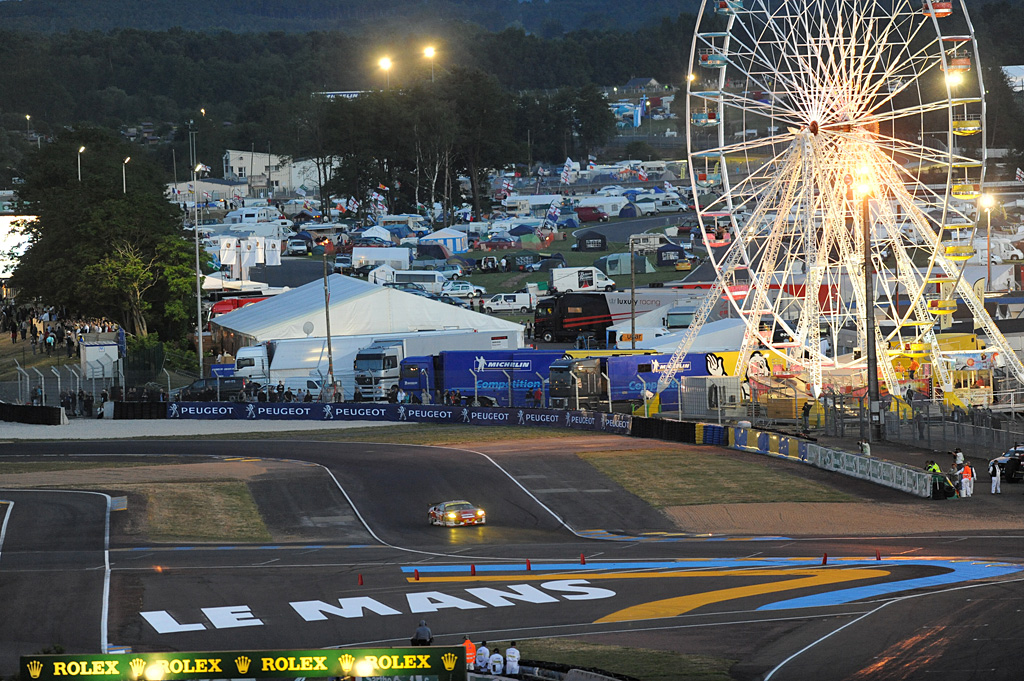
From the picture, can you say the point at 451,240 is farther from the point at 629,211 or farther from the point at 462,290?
the point at 629,211

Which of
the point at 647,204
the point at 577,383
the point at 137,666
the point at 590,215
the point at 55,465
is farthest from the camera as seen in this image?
the point at 647,204

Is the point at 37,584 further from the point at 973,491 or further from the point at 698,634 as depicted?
the point at 973,491

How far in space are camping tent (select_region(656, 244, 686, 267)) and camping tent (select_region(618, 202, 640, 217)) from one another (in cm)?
3999

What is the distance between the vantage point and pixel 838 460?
148ft

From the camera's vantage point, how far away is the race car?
3981cm

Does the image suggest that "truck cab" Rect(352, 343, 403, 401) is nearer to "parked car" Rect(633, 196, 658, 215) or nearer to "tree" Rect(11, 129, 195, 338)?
"tree" Rect(11, 129, 195, 338)

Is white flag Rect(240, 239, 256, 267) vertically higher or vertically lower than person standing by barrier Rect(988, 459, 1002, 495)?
higher

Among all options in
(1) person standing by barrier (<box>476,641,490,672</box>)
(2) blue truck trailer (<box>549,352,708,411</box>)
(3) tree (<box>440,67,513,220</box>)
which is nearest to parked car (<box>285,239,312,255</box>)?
(3) tree (<box>440,67,513,220</box>)

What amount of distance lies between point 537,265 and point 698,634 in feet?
278

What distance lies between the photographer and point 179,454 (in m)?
53.6

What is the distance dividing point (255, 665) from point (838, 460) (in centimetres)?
3298

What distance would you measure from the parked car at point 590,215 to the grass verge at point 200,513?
10319 centimetres

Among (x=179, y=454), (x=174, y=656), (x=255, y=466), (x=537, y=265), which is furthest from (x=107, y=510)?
(x=537, y=265)

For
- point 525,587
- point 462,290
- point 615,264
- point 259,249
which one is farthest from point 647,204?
point 525,587
